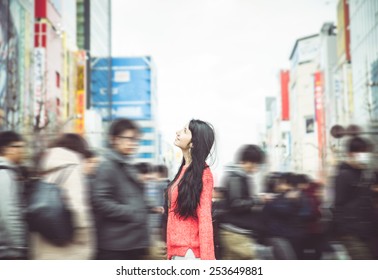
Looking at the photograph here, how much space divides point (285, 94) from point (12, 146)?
2843 inches

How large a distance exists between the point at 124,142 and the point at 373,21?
21968mm

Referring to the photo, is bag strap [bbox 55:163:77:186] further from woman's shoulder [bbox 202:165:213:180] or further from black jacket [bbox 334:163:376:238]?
black jacket [bbox 334:163:376:238]

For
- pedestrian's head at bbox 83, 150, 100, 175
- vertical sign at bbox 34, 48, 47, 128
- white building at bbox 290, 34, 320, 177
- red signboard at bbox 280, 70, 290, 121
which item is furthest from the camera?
red signboard at bbox 280, 70, 290, 121

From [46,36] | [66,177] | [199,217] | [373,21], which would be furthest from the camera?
[46,36]

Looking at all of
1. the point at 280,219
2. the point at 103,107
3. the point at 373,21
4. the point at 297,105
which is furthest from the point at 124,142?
the point at 297,105

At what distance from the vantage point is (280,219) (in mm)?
3582

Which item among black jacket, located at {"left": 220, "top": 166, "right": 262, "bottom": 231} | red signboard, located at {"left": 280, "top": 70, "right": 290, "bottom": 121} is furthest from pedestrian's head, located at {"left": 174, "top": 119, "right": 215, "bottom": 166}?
red signboard, located at {"left": 280, "top": 70, "right": 290, "bottom": 121}

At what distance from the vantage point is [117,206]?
8.43 ft

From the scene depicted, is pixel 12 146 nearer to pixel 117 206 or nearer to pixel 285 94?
pixel 117 206

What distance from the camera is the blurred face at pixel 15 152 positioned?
3051 mm

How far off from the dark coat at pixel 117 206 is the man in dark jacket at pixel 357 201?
1.22 m

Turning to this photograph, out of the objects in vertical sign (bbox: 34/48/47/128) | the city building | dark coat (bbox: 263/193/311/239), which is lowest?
dark coat (bbox: 263/193/311/239)

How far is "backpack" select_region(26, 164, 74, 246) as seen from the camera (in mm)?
2775
